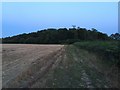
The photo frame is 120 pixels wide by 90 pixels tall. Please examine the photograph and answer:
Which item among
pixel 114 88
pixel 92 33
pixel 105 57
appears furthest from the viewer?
pixel 92 33

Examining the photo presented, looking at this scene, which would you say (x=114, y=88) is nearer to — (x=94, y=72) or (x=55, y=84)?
(x=55, y=84)

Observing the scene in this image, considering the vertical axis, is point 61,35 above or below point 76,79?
above

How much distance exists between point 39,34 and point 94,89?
212 feet

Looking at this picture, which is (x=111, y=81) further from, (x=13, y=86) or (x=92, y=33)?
(x=92, y=33)

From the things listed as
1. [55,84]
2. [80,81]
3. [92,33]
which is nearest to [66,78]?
[80,81]

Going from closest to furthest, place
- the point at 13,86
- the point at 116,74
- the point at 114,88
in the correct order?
the point at 13,86 < the point at 114,88 < the point at 116,74

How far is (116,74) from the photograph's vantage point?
13086mm

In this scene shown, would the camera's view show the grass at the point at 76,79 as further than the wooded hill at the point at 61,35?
No

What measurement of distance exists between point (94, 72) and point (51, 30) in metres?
62.6

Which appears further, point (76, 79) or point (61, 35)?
point (61, 35)

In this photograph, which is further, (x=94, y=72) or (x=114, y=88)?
(x=94, y=72)

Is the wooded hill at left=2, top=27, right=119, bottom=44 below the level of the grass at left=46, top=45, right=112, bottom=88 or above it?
above

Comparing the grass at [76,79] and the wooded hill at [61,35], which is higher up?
the wooded hill at [61,35]

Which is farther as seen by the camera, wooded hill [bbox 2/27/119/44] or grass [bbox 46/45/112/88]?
wooded hill [bbox 2/27/119/44]
